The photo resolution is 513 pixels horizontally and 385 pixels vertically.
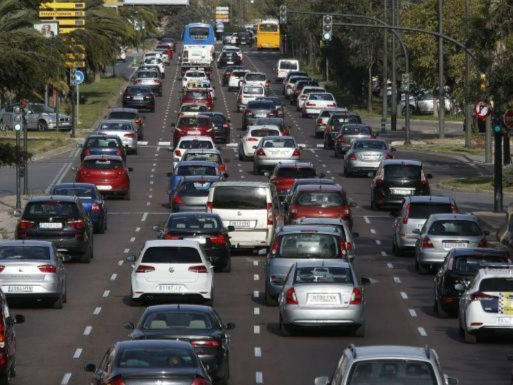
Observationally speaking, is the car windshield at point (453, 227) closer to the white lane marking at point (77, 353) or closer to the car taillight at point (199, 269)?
the car taillight at point (199, 269)

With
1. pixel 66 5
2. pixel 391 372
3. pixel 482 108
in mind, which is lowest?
pixel 482 108

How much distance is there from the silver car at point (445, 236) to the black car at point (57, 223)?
26.1 feet

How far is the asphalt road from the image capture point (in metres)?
25.7

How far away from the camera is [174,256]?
32000mm

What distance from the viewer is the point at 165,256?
32.0 m

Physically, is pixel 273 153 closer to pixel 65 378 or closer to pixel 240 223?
pixel 240 223

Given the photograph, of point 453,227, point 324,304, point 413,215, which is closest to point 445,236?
point 453,227

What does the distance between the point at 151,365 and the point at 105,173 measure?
110ft

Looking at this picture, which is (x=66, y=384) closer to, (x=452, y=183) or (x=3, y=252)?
(x=3, y=252)

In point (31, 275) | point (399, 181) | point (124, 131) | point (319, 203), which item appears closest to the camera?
point (31, 275)

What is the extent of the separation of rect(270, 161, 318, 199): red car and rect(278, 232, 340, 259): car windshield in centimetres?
1687

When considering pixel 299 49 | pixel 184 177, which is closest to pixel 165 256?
pixel 184 177

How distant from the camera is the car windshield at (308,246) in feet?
108

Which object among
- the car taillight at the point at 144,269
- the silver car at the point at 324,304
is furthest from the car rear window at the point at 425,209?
the silver car at the point at 324,304
